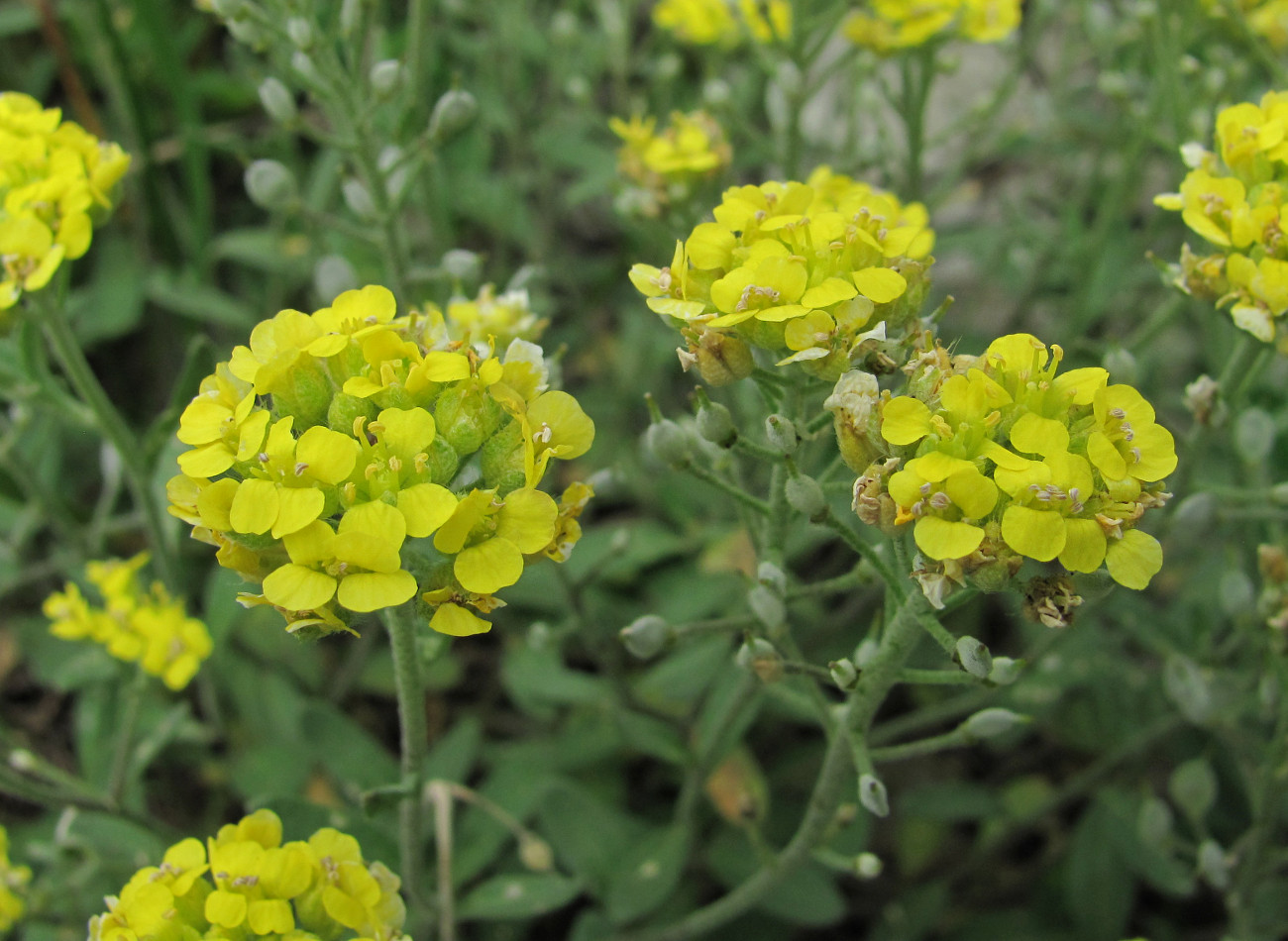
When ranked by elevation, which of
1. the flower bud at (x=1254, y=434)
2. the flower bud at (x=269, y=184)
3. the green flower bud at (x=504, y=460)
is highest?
the flower bud at (x=269, y=184)

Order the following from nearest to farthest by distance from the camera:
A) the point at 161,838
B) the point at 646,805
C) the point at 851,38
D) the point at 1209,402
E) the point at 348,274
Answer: the point at 1209,402 < the point at 348,274 < the point at 161,838 < the point at 851,38 < the point at 646,805

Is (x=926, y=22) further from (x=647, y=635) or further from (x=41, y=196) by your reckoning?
(x=41, y=196)

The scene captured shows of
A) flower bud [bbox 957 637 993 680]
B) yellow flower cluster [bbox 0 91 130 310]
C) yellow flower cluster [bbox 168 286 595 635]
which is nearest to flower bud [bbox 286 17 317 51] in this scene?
yellow flower cluster [bbox 0 91 130 310]

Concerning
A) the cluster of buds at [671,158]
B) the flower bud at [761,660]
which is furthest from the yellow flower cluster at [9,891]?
the cluster of buds at [671,158]

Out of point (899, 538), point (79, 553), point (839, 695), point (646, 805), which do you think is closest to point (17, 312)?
point (79, 553)

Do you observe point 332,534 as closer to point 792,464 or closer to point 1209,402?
point 792,464

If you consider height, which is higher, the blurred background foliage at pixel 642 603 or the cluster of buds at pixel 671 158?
the cluster of buds at pixel 671 158

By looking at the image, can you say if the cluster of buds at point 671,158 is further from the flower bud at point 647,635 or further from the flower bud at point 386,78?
the flower bud at point 647,635
